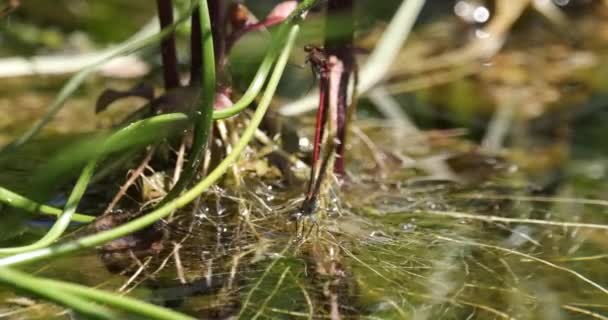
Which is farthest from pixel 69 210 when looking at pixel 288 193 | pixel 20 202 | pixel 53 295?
pixel 288 193

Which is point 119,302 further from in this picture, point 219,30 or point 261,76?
point 219,30

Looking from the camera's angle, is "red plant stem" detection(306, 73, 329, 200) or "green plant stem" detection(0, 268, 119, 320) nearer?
"green plant stem" detection(0, 268, 119, 320)

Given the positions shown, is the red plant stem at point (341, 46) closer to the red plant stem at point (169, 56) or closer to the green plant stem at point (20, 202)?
the red plant stem at point (169, 56)

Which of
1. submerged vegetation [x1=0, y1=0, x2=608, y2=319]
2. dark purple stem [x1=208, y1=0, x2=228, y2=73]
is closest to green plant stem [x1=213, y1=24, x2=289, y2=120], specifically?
submerged vegetation [x1=0, y1=0, x2=608, y2=319]

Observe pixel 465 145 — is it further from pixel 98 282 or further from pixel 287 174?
pixel 98 282

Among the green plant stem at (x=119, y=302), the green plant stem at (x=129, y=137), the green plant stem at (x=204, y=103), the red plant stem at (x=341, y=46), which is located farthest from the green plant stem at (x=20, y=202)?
the red plant stem at (x=341, y=46)

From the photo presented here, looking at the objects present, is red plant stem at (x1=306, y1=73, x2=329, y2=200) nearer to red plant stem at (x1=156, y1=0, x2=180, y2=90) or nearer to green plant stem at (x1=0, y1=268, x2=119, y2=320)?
red plant stem at (x1=156, y1=0, x2=180, y2=90)

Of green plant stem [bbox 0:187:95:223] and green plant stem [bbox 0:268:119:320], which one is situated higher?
green plant stem [bbox 0:187:95:223]
